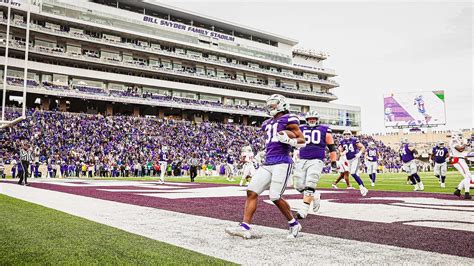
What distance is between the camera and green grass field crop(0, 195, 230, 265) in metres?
3.82

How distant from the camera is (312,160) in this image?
25.3 feet

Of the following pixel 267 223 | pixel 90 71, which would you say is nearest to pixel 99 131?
pixel 90 71

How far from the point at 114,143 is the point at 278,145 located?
113 ft

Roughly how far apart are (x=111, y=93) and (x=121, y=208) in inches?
1745

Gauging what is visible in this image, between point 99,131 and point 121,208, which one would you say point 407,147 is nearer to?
point 121,208

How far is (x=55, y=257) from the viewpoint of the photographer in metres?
3.96

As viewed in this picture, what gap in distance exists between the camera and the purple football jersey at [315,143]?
777cm

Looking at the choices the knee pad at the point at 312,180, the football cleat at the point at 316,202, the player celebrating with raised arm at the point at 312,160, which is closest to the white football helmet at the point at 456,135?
the player celebrating with raised arm at the point at 312,160

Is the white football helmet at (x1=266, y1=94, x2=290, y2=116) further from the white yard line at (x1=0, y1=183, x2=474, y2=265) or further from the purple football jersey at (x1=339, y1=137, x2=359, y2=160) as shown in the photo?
the purple football jersey at (x1=339, y1=137, x2=359, y2=160)

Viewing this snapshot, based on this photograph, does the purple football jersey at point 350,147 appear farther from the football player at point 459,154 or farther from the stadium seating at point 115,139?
the stadium seating at point 115,139

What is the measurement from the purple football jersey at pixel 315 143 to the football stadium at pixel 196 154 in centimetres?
3

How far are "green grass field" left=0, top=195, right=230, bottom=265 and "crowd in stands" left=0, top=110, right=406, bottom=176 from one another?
20686 mm

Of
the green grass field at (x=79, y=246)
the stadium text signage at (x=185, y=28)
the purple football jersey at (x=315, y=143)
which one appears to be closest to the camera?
the green grass field at (x=79, y=246)

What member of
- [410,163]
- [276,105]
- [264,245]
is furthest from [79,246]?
[410,163]
